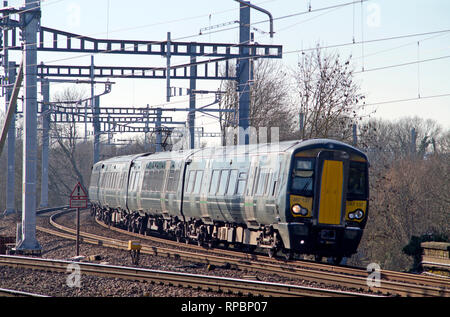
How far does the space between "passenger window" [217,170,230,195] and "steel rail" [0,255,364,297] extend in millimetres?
4717

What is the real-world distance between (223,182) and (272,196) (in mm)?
3007

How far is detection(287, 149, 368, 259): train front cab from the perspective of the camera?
15.3 m

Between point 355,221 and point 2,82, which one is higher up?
point 2,82

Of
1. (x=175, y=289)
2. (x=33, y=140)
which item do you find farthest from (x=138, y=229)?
(x=175, y=289)

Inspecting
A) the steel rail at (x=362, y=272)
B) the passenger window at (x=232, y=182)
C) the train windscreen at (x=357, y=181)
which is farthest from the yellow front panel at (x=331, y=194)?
the passenger window at (x=232, y=182)

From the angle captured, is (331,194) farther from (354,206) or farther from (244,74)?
(244,74)

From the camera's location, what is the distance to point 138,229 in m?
27.0

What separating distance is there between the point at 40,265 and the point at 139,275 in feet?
11.5

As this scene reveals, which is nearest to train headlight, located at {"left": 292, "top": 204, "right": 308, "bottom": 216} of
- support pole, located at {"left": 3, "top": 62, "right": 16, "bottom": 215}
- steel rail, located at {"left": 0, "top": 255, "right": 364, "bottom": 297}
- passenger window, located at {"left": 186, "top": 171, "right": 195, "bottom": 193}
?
steel rail, located at {"left": 0, "top": 255, "right": 364, "bottom": 297}

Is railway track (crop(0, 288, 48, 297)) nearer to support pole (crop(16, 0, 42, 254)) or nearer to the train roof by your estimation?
the train roof

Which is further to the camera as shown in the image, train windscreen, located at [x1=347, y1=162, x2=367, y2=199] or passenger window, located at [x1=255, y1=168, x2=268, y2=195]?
passenger window, located at [x1=255, y1=168, x2=268, y2=195]
